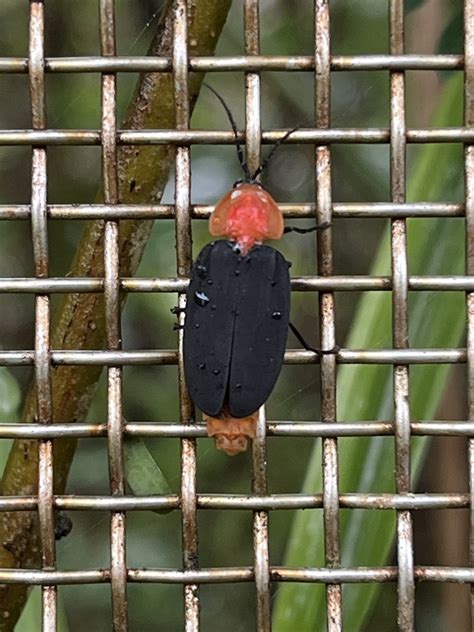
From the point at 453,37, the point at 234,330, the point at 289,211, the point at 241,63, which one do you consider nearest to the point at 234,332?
the point at 234,330

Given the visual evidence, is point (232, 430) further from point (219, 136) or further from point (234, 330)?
point (219, 136)

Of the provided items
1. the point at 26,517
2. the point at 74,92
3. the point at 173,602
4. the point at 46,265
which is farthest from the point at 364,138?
the point at 173,602

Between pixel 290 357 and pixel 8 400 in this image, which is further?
pixel 8 400

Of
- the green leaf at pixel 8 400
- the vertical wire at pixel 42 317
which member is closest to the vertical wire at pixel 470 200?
the vertical wire at pixel 42 317

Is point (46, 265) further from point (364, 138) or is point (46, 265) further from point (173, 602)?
point (173, 602)

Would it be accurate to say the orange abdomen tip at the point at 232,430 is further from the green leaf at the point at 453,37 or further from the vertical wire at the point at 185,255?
the green leaf at the point at 453,37

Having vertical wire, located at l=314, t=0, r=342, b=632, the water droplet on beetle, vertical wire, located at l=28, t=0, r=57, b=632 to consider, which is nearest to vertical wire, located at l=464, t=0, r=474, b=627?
vertical wire, located at l=314, t=0, r=342, b=632

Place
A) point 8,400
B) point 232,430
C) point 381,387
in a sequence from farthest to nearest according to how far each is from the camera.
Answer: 1. point 8,400
2. point 381,387
3. point 232,430
